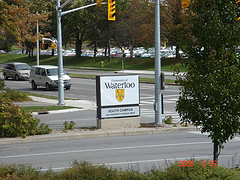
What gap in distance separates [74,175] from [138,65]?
51.6 meters

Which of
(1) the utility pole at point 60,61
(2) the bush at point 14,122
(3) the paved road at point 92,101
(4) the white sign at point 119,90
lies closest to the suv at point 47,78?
(3) the paved road at point 92,101

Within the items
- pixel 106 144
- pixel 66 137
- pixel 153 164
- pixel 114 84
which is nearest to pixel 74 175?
pixel 153 164

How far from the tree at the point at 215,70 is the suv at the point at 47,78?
84.1 ft

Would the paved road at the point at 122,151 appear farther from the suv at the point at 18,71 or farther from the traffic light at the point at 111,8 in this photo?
the suv at the point at 18,71

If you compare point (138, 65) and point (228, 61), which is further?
point (138, 65)

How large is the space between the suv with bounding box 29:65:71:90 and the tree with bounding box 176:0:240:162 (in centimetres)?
2563

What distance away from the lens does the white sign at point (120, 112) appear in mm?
16283

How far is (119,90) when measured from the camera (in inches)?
648

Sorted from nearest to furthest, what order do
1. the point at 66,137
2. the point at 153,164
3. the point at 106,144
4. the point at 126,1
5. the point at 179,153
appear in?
the point at 153,164, the point at 179,153, the point at 106,144, the point at 66,137, the point at 126,1

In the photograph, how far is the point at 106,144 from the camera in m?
14.0

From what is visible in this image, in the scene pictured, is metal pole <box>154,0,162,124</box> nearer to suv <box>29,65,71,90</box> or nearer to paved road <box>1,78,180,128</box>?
paved road <box>1,78,180,128</box>

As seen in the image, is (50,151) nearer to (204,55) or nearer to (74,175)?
(74,175)

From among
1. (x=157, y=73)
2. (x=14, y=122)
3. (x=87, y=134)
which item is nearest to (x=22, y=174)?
(x=14, y=122)

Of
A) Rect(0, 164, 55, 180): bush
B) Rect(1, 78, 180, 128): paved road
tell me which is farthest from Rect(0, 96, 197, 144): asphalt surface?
Rect(0, 164, 55, 180): bush
